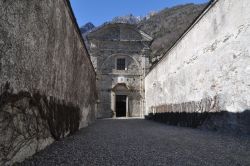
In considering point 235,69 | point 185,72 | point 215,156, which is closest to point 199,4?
point 185,72

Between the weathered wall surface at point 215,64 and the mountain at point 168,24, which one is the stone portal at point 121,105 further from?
Answer: the mountain at point 168,24

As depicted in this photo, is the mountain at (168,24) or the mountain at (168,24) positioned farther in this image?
the mountain at (168,24)

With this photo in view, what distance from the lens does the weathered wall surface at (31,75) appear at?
2.52m

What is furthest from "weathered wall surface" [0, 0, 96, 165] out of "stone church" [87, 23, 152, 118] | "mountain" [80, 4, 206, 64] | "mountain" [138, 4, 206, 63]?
"mountain" [138, 4, 206, 63]

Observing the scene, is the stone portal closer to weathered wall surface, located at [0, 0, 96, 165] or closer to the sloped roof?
the sloped roof

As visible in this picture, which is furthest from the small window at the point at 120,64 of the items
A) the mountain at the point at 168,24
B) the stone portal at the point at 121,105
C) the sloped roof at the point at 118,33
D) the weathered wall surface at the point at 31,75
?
the weathered wall surface at the point at 31,75

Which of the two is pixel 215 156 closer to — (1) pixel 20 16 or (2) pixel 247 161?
(2) pixel 247 161

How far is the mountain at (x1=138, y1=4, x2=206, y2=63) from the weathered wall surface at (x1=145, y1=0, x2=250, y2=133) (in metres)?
24.4

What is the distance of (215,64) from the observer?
8422mm

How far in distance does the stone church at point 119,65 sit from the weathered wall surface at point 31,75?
53.0ft

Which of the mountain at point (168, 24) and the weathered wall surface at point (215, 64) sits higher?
the mountain at point (168, 24)

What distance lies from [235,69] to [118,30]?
53.2 feet

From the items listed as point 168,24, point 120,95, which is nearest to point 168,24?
point 168,24

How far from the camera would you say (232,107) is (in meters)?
7.31
